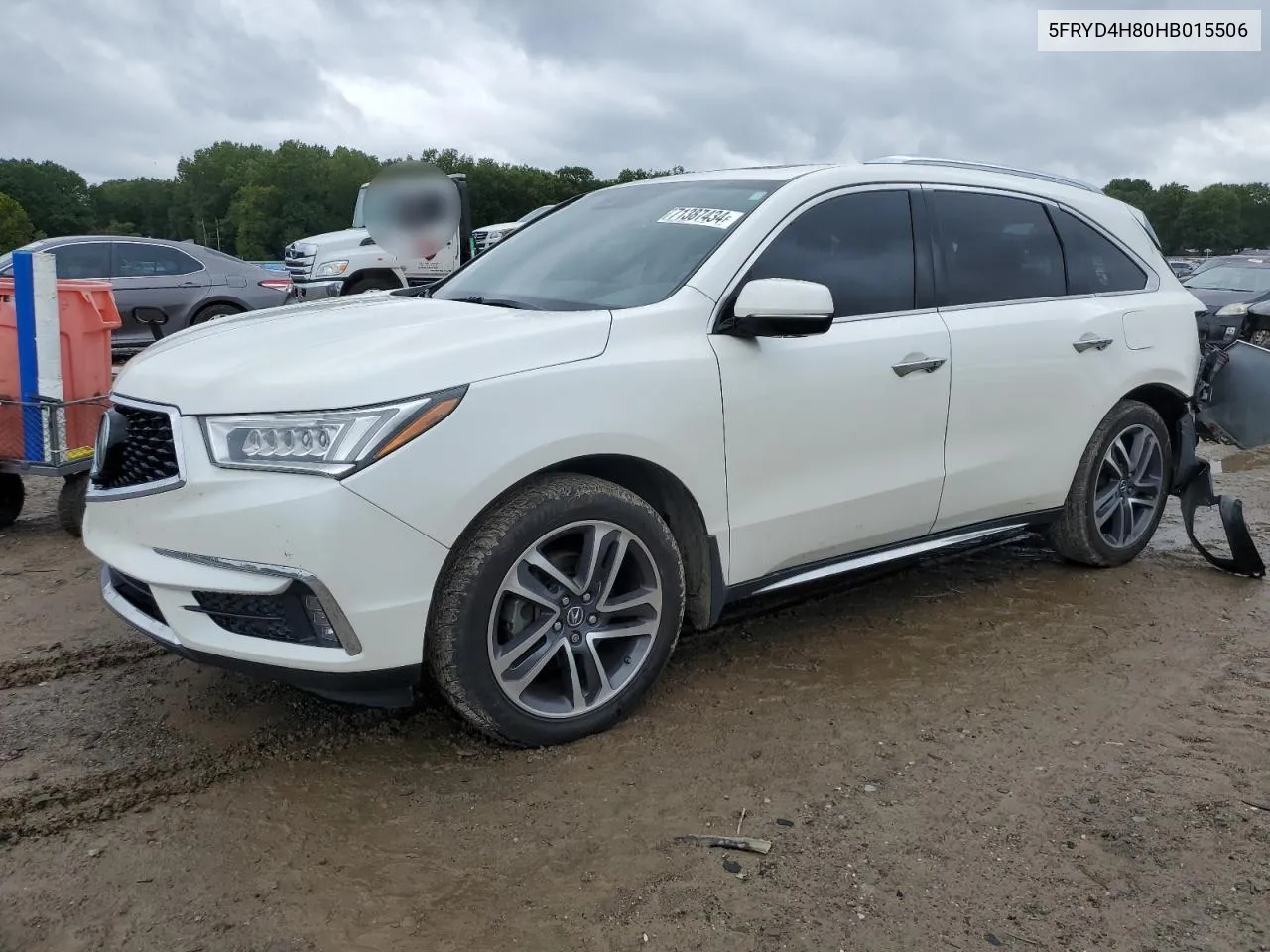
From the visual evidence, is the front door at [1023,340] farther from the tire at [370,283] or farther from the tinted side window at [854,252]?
the tire at [370,283]

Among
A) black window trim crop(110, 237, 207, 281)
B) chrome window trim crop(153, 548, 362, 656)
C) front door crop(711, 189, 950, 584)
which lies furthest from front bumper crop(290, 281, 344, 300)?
chrome window trim crop(153, 548, 362, 656)

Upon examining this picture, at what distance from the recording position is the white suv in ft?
8.96

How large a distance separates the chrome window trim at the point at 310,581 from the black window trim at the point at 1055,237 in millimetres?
2457

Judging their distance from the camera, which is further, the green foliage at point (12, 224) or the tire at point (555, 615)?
the green foliage at point (12, 224)

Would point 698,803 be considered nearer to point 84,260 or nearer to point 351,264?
point 84,260

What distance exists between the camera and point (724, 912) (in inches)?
94.7

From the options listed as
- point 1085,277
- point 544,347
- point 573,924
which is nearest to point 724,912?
point 573,924

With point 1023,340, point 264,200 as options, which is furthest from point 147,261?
point 264,200

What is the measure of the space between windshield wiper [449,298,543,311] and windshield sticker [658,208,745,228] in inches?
24.3

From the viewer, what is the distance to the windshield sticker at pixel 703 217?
362 centimetres

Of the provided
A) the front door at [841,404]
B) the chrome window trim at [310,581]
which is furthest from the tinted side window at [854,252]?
the chrome window trim at [310,581]

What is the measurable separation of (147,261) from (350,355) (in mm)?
11338

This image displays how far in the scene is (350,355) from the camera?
2.90 meters

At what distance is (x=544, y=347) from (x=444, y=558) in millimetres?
659
